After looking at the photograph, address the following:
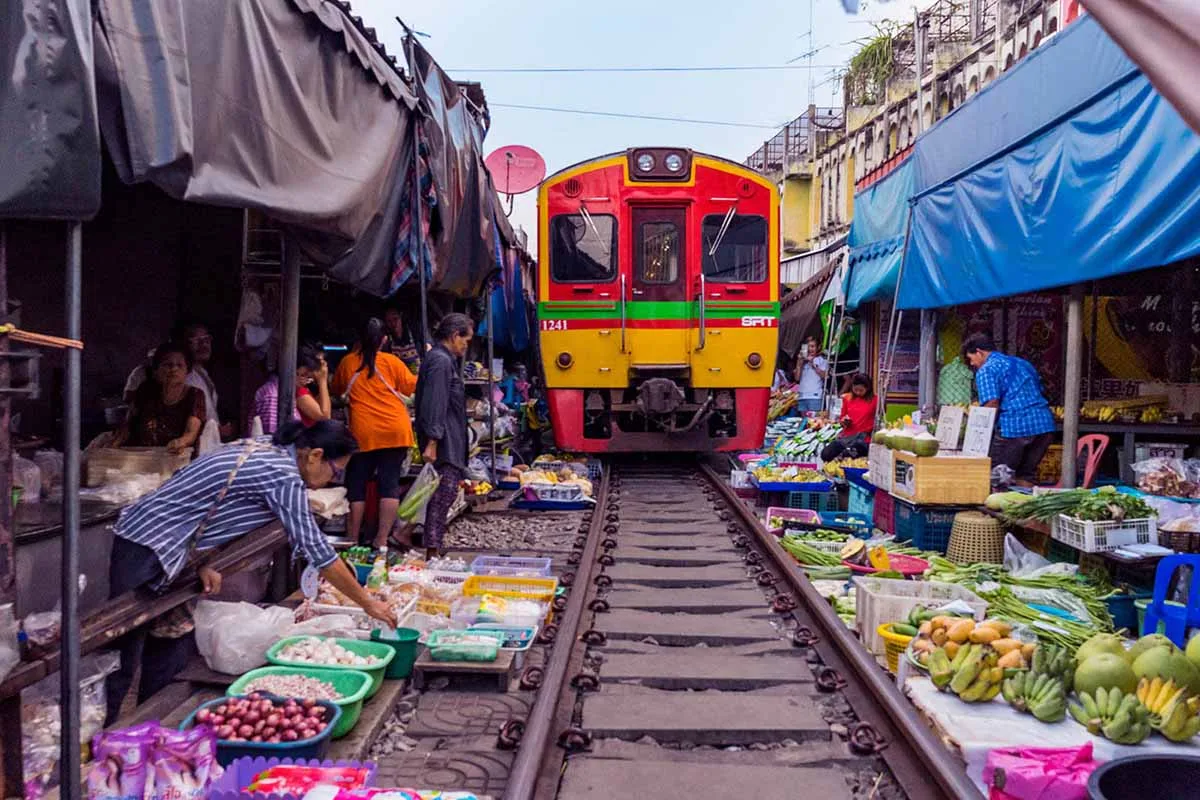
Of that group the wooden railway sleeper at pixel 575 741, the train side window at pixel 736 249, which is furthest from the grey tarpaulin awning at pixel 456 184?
the wooden railway sleeper at pixel 575 741

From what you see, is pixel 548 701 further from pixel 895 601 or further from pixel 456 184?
pixel 456 184

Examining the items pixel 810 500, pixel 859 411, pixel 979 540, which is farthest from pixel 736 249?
pixel 979 540

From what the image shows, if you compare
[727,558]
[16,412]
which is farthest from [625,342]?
[16,412]

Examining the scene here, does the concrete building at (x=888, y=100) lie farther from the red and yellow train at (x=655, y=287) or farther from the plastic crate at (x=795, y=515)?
the plastic crate at (x=795, y=515)

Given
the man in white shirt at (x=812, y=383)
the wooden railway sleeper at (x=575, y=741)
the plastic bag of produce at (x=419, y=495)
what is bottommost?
the wooden railway sleeper at (x=575, y=741)

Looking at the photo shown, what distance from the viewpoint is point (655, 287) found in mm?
9922

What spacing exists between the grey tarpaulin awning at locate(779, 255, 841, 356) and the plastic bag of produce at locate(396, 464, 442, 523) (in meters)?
9.43

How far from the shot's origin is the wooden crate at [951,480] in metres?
6.62

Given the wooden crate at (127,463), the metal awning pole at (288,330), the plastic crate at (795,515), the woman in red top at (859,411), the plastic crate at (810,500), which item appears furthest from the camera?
the woman in red top at (859,411)

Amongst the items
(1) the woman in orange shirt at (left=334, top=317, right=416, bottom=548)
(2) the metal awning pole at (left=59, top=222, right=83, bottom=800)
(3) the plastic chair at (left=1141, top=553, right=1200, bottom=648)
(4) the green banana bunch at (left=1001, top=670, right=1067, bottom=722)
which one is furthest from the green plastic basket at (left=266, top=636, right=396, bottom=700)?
(3) the plastic chair at (left=1141, top=553, right=1200, bottom=648)

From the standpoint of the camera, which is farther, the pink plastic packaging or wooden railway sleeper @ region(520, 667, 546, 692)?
wooden railway sleeper @ region(520, 667, 546, 692)

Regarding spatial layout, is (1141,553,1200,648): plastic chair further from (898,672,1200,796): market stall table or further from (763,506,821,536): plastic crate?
(763,506,821,536): plastic crate

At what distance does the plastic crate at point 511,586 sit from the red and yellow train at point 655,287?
461 cm

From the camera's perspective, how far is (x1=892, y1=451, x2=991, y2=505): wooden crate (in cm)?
662
